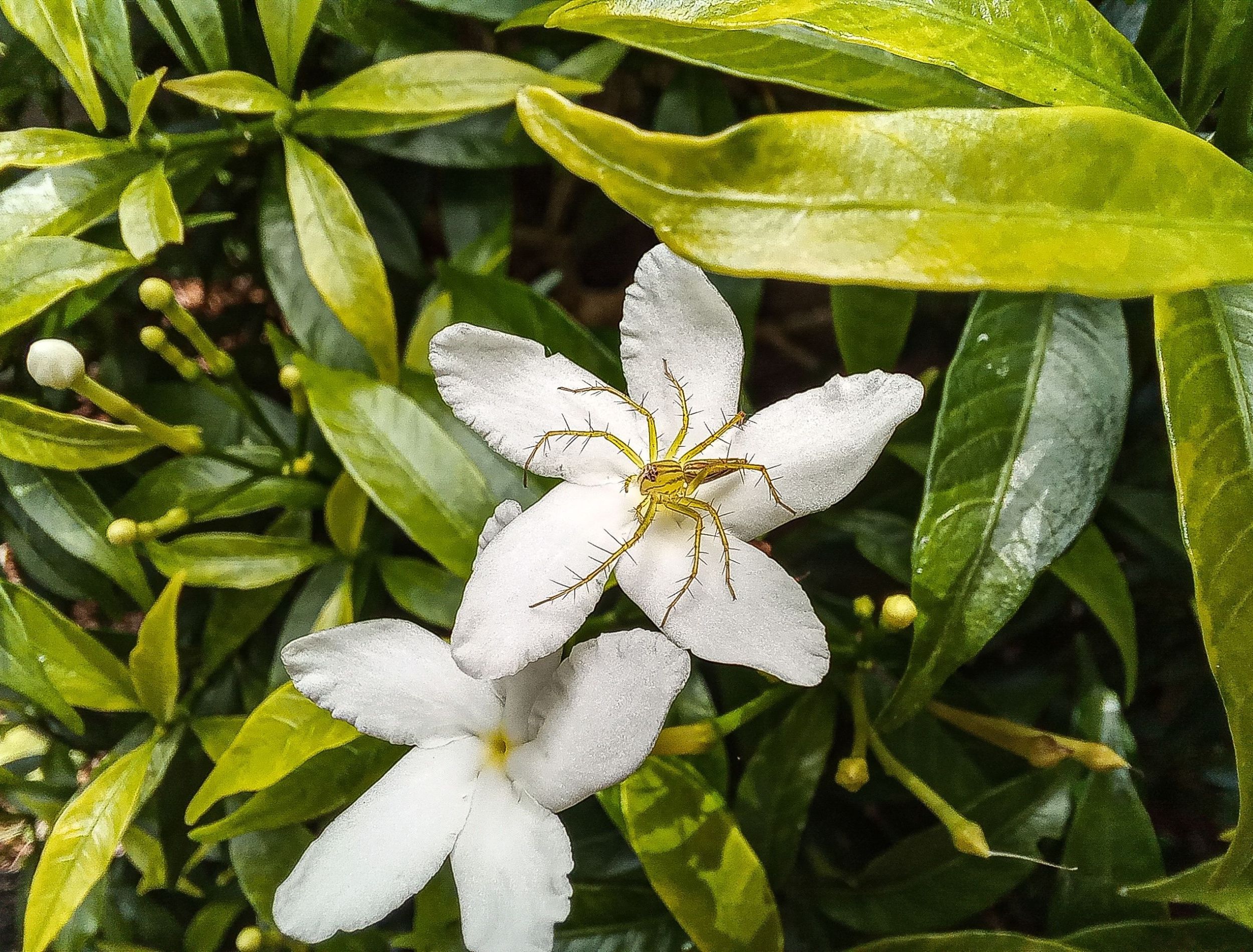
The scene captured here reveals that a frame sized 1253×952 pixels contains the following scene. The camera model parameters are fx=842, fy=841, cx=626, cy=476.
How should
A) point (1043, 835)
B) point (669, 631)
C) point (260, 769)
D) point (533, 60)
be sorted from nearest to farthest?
point (669, 631), point (260, 769), point (1043, 835), point (533, 60)

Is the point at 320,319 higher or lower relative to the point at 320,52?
lower

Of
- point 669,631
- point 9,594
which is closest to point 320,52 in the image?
point 9,594

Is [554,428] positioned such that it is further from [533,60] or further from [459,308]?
[533,60]

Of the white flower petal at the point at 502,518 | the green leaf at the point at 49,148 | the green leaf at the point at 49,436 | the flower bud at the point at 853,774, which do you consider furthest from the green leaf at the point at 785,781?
the green leaf at the point at 49,148

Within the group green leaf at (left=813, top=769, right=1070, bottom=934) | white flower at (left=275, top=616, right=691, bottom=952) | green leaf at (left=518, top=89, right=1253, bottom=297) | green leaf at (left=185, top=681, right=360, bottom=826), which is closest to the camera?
green leaf at (left=518, top=89, right=1253, bottom=297)

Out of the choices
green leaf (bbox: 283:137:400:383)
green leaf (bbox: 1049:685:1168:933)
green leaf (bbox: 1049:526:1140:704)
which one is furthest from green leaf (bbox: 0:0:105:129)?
green leaf (bbox: 1049:685:1168:933)

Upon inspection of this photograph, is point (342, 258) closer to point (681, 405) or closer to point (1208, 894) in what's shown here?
point (681, 405)

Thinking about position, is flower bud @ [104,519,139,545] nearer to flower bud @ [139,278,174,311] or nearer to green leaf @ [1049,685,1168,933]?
flower bud @ [139,278,174,311]
